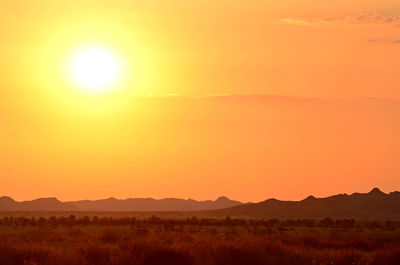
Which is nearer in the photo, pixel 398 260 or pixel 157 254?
pixel 157 254

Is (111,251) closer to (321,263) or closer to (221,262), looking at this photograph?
(221,262)

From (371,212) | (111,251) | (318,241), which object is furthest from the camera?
(371,212)

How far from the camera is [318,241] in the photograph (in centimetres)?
4772

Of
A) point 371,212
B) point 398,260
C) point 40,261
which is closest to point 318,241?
point 398,260

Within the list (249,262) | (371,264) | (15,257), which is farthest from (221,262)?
(15,257)

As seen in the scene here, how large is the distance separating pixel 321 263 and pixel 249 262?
3.03 metres

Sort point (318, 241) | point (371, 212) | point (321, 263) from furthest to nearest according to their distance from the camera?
point (371, 212), point (318, 241), point (321, 263)

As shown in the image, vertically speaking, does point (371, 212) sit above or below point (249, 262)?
above

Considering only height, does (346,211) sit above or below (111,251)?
above

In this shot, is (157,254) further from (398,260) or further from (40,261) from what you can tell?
(398,260)

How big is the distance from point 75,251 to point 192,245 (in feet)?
15.9

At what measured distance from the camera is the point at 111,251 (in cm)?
3272

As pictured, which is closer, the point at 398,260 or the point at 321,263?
the point at 321,263

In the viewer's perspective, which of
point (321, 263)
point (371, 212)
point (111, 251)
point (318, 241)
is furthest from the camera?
point (371, 212)
